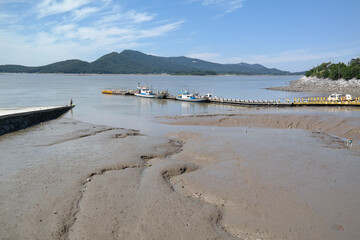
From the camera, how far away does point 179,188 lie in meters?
Result: 12.0

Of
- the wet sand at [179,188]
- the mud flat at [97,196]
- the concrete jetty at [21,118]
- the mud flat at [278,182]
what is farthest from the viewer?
the concrete jetty at [21,118]

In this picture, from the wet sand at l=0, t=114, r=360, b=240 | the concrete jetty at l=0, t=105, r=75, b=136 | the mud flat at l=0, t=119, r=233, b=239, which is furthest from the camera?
the concrete jetty at l=0, t=105, r=75, b=136

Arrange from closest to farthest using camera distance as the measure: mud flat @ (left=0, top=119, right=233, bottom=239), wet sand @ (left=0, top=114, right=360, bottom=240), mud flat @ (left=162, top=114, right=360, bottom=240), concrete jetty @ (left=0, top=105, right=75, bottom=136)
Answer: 1. mud flat @ (left=0, top=119, right=233, bottom=239)
2. wet sand @ (left=0, top=114, right=360, bottom=240)
3. mud flat @ (left=162, top=114, right=360, bottom=240)
4. concrete jetty @ (left=0, top=105, right=75, bottom=136)

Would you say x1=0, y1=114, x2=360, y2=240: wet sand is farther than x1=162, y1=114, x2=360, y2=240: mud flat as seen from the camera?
No

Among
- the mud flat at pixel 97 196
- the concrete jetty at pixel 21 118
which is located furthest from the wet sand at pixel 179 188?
the concrete jetty at pixel 21 118

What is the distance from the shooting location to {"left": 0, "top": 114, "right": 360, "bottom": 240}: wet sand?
8.73 meters

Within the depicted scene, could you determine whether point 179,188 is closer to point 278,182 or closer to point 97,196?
point 97,196

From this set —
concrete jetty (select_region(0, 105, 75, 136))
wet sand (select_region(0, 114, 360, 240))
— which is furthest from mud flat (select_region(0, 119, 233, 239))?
concrete jetty (select_region(0, 105, 75, 136))

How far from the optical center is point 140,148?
18641mm

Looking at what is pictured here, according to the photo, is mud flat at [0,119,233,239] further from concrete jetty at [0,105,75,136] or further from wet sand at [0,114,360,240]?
concrete jetty at [0,105,75,136]

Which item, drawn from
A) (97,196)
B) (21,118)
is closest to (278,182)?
(97,196)

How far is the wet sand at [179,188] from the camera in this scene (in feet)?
28.6

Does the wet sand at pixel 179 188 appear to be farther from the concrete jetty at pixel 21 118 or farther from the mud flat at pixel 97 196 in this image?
the concrete jetty at pixel 21 118

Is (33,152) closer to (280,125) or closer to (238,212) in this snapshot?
(238,212)
